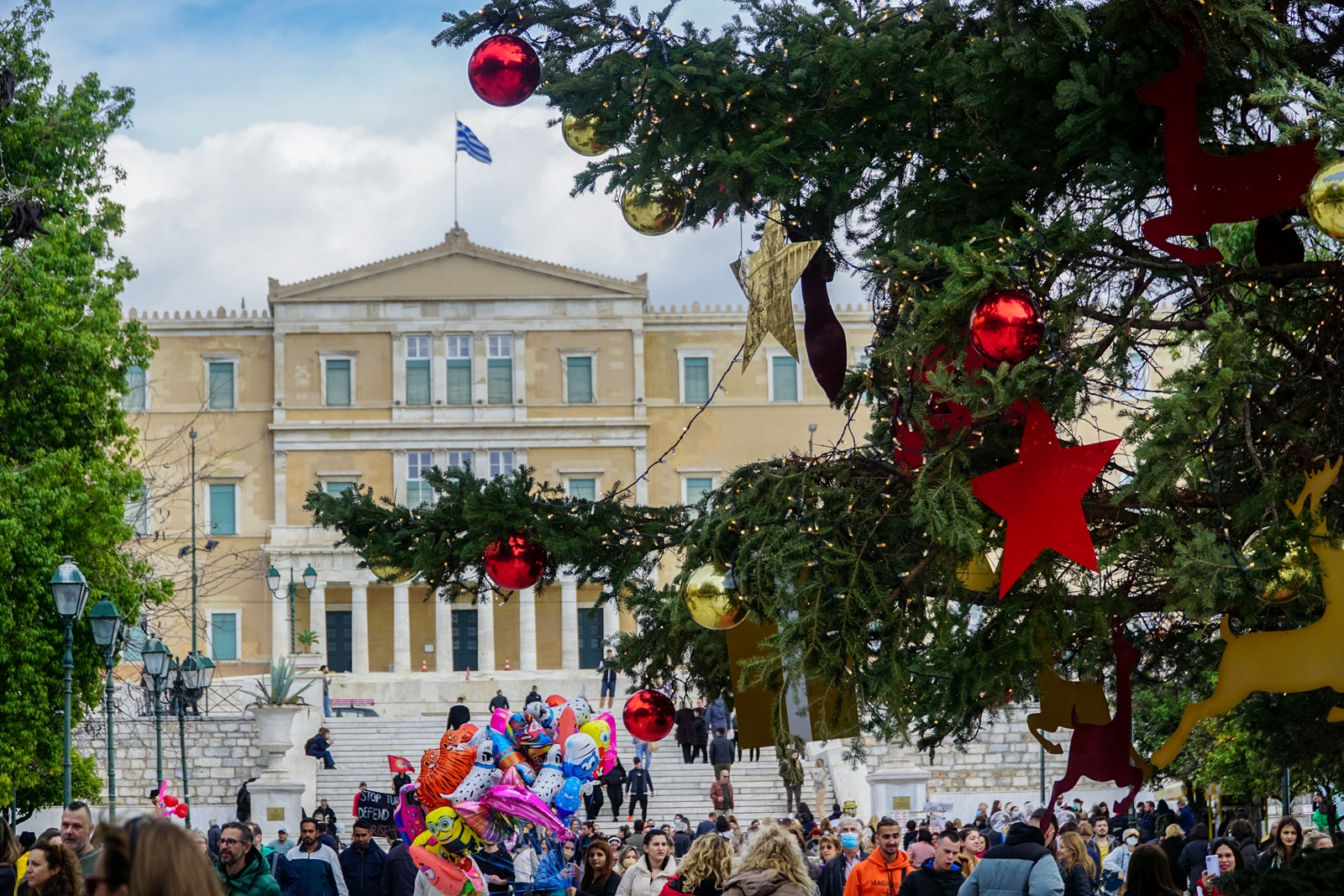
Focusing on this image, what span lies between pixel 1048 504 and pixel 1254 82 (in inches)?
59.0

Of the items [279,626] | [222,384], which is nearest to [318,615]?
[279,626]

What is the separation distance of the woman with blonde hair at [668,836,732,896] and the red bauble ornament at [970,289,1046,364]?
2.86 m

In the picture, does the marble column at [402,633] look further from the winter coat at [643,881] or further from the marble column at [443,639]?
the winter coat at [643,881]

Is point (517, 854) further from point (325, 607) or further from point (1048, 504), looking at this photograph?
point (325, 607)

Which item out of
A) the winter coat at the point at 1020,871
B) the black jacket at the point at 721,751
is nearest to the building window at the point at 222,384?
the black jacket at the point at 721,751

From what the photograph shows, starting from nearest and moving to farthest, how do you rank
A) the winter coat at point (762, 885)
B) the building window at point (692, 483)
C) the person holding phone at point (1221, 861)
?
the winter coat at point (762, 885) → the person holding phone at point (1221, 861) → the building window at point (692, 483)

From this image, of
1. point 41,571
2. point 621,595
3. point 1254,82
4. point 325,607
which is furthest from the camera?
point 325,607

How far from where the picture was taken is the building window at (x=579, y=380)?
45.2 metres

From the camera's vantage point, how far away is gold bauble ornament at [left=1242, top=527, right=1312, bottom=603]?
4941mm

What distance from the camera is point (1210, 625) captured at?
678 centimetres

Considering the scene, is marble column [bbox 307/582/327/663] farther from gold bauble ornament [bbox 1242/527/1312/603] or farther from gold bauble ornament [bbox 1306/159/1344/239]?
gold bauble ornament [bbox 1306/159/1344/239]

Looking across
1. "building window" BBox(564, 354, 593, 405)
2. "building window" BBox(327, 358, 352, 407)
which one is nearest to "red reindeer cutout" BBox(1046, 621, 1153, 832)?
"building window" BBox(564, 354, 593, 405)

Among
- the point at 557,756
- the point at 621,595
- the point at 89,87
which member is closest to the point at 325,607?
the point at 89,87

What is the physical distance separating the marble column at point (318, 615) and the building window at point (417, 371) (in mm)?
5713
